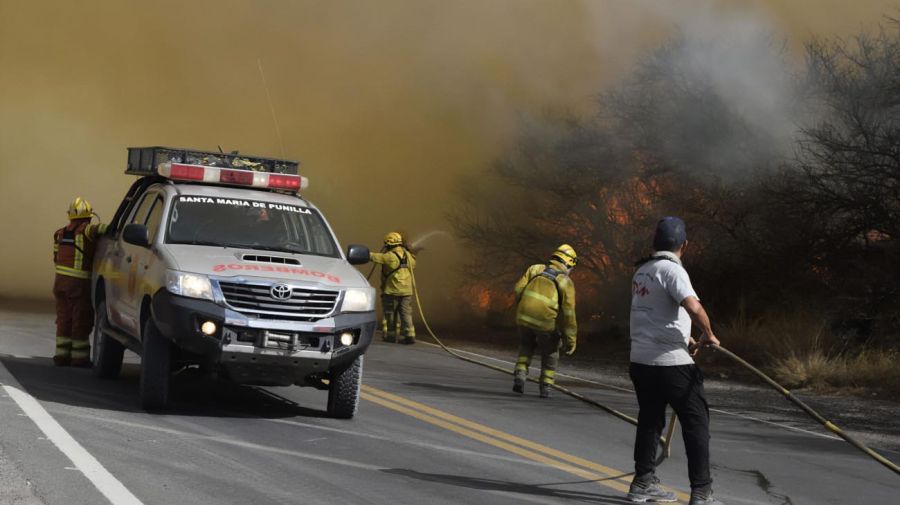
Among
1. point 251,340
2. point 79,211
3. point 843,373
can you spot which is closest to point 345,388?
point 251,340

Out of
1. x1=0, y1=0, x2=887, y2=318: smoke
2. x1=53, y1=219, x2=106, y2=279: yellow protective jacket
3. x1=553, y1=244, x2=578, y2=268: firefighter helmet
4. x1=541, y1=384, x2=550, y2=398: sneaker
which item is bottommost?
x1=541, y1=384, x2=550, y2=398: sneaker

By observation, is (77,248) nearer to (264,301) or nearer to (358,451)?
(264,301)

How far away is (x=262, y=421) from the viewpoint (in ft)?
33.1

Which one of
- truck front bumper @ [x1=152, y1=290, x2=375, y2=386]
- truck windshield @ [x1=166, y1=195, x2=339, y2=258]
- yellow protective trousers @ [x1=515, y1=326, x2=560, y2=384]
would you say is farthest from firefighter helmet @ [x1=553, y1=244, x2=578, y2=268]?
truck front bumper @ [x1=152, y1=290, x2=375, y2=386]

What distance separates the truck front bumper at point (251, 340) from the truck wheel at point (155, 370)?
7.6 inches

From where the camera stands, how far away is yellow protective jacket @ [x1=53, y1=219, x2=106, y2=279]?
13148mm

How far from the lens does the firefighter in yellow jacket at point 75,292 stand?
13133 millimetres

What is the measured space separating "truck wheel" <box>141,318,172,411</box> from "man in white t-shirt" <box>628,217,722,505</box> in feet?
13.0

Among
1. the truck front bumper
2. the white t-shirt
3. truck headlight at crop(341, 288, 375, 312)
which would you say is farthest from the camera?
truck headlight at crop(341, 288, 375, 312)

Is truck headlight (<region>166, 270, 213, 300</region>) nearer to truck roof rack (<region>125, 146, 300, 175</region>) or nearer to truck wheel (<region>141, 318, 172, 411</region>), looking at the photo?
truck wheel (<region>141, 318, 172, 411</region>)

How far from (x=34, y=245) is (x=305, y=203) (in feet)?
92.2

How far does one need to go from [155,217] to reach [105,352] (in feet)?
5.08

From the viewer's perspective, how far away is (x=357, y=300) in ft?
33.3

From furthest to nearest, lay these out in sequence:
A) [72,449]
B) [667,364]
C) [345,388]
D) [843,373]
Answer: [843,373], [345,388], [72,449], [667,364]
